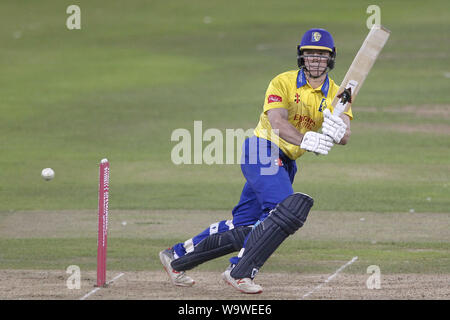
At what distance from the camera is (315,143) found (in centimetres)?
733

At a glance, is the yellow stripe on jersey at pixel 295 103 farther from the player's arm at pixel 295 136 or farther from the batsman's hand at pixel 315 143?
the batsman's hand at pixel 315 143

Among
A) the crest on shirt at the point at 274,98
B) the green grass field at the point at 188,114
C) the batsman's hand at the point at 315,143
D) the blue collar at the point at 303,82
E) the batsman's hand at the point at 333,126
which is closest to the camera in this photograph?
the batsman's hand at the point at 315,143

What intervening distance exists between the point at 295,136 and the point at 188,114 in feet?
43.8

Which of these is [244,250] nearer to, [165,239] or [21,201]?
[165,239]

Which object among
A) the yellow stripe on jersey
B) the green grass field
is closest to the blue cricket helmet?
the yellow stripe on jersey

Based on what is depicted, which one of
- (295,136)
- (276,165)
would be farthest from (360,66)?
(276,165)

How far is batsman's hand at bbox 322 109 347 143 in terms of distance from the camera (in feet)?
24.4

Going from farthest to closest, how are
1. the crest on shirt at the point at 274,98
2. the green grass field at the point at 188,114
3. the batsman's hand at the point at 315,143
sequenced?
the green grass field at the point at 188,114 → the crest on shirt at the point at 274,98 → the batsman's hand at the point at 315,143

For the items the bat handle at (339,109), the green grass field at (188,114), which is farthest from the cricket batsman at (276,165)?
the green grass field at (188,114)

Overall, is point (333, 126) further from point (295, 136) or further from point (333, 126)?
point (295, 136)

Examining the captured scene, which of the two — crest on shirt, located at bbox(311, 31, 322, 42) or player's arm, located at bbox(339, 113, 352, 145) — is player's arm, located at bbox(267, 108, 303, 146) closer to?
player's arm, located at bbox(339, 113, 352, 145)

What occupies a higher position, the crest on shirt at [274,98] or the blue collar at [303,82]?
the blue collar at [303,82]

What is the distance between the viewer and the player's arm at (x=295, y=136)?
7.34 metres
